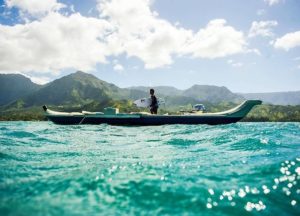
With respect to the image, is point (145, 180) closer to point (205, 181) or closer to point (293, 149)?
point (205, 181)

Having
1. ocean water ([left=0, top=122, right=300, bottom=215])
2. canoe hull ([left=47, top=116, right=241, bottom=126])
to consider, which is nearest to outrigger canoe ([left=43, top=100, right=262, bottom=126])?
Answer: canoe hull ([left=47, top=116, right=241, bottom=126])

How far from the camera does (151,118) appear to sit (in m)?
28.6

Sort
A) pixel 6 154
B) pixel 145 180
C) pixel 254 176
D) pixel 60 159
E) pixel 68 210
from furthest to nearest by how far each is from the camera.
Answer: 1. pixel 6 154
2. pixel 60 159
3. pixel 254 176
4. pixel 145 180
5. pixel 68 210

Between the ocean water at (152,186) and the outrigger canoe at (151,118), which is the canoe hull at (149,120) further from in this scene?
the ocean water at (152,186)

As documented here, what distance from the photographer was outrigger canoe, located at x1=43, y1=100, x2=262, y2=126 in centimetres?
2795

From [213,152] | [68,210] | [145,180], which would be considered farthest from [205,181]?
[213,152]

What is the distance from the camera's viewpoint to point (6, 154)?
33.2 feet

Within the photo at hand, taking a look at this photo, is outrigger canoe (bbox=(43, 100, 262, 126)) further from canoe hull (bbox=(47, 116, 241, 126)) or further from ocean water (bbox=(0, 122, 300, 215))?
ocean water (bbox=(0, 122, 300, 215))

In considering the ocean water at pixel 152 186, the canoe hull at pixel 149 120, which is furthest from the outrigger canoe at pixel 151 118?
the ocean water at pixel 152 186

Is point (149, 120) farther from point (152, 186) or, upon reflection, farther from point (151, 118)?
point (152, 186)

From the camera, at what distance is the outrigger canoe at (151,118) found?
27953 mm

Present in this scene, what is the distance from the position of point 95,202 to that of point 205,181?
249 cm

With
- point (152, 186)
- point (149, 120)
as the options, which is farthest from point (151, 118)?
point (152, 186)

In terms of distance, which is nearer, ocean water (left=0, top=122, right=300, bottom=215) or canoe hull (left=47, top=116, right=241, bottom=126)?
ocean water (left=0, top=122, right=300, bottom=215)
